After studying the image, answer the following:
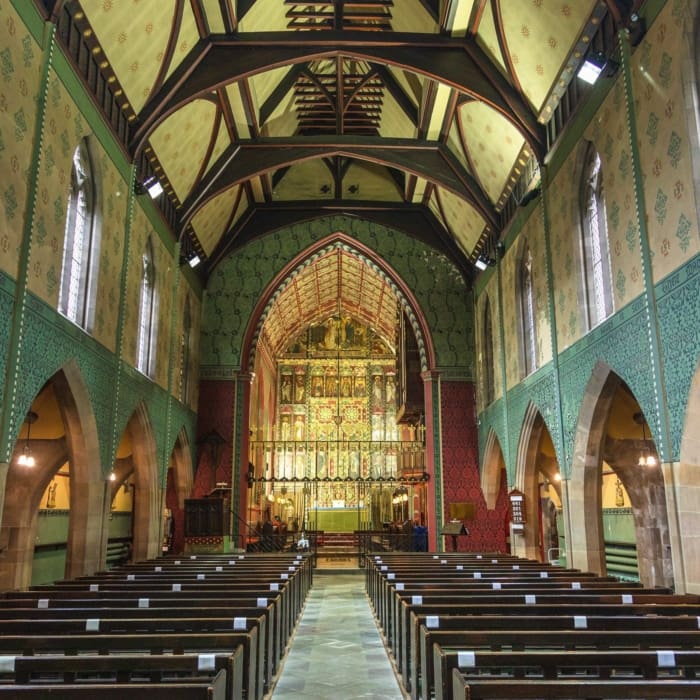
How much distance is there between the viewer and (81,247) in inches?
470

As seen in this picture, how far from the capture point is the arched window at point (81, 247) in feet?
37.5

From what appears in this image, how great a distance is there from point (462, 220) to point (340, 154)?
4.67 metres

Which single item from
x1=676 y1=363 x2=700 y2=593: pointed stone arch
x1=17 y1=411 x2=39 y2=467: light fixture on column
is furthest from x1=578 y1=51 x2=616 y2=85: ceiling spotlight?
x1=17 y1=411 x2=39 y2=467: light fixture on column

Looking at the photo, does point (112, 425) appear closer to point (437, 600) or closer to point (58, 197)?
point (58, 197)

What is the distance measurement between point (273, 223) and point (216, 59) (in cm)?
878

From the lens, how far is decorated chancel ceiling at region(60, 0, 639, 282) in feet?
40.3

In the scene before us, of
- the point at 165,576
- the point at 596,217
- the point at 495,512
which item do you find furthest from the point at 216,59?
the point at 495,512

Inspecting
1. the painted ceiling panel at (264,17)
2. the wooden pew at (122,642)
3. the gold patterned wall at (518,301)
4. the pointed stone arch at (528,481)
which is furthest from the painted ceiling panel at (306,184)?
the wooden pew at (122,642)

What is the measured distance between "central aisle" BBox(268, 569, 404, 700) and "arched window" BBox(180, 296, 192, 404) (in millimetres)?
8295

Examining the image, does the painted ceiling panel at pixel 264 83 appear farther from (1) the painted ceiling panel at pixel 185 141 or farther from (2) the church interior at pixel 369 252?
(1) the painted ceiling panel at pixel 185 141

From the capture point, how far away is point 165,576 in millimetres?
9930

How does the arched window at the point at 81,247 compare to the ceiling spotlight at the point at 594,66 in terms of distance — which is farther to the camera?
the arched window at the point at 81,247

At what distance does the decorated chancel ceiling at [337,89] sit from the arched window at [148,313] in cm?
180

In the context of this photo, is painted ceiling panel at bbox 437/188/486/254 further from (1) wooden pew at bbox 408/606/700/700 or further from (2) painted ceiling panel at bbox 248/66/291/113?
(1) wooden pew at bbox 408/606/700/700
